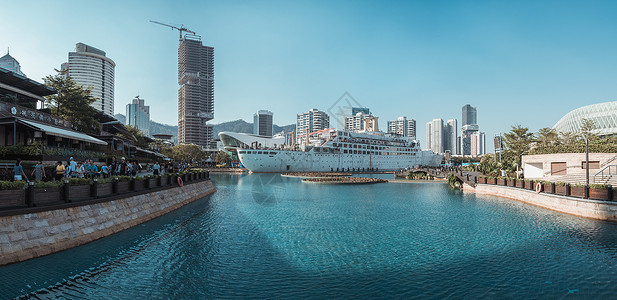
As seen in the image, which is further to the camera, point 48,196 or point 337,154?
point 337,154

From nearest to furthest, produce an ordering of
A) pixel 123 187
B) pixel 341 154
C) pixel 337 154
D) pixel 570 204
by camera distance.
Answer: pixel 123 187 → pixel 570 204 → pixel 337 154 → pixel 341 154

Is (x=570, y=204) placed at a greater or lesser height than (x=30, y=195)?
lesser

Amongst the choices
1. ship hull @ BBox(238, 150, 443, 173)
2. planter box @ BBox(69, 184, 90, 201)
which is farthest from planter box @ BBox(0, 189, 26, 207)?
ship hull @ BBox(238, 150, 443, 173)

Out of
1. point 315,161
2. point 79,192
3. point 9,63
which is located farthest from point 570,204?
point 9,63

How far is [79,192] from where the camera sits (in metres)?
12.3

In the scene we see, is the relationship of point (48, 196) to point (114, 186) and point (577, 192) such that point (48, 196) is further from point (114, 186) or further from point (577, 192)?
point (577, 192)

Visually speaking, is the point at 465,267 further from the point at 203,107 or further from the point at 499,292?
the point at 203,107

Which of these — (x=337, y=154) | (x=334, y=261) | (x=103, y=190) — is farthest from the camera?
(x=337, y=154)

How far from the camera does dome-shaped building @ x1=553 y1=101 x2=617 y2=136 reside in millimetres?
74688

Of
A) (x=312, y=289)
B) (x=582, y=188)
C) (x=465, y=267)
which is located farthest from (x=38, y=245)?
(x=582, y=188)

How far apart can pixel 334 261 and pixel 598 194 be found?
17.5m

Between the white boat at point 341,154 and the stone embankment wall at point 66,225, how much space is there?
6054 cm

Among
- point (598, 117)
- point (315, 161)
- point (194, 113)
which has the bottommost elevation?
point (315, 161)

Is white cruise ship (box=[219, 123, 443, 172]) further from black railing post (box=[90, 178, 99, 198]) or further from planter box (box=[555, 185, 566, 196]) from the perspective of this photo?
black railing post (box=[90, 178, 99, 198])
